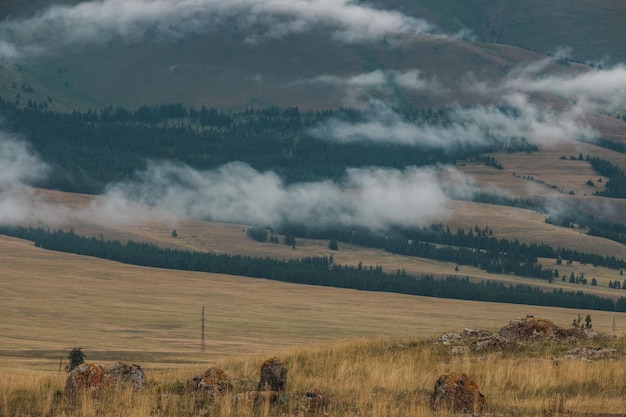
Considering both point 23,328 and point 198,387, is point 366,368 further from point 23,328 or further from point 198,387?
point 23,328

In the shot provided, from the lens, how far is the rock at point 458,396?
26547mm

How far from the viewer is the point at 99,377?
28.9 m

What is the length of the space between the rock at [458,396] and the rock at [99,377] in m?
7.98

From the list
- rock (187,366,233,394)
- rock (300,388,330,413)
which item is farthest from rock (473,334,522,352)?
rock (300,388,330,413)

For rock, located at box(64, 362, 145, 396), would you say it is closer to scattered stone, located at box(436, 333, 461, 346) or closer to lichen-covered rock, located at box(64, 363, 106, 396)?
lichen-covered rock, located at box(64, 363, 106, 396)

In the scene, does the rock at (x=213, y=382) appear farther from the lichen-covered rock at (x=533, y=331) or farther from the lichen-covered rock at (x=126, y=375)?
the lichen-covered rock at (x=533, y=331)

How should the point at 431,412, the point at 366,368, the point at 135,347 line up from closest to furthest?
the point at 431,412 < the point at 366,368 < the point at 135,347

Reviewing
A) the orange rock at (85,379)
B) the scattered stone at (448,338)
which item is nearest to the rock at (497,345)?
the scattered stone at (448,338)

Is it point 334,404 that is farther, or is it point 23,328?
point 23,328

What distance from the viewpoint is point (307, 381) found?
31.2 m

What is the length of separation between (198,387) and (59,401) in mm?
3479

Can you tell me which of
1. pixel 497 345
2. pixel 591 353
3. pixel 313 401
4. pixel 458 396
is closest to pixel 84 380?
pixel 313 401

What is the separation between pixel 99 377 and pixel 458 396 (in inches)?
363

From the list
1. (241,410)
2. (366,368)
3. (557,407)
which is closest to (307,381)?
(366,368)
